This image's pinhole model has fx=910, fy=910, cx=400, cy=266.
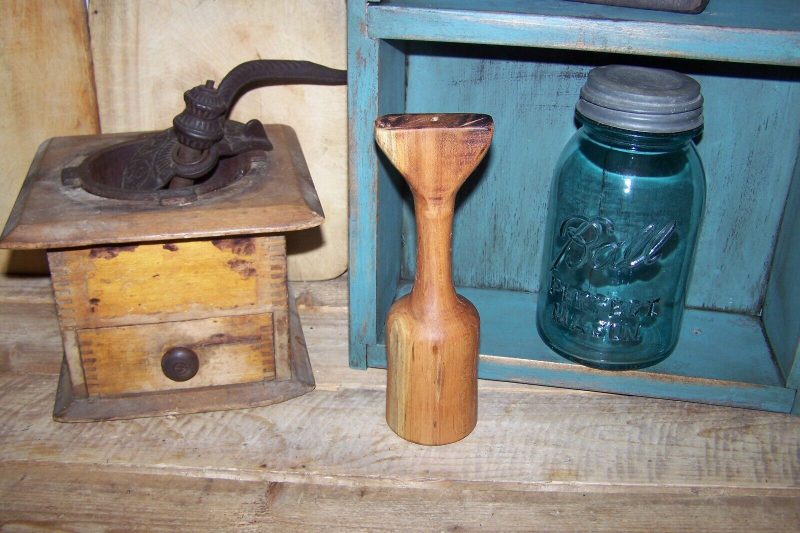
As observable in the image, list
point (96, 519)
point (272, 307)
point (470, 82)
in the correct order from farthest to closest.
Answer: point (470, 82), point (272, 307), point (96, 519)

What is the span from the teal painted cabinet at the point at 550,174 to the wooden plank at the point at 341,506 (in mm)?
143

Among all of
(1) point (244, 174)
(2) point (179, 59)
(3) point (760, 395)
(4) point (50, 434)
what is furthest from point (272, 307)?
(3) point (760, 395)

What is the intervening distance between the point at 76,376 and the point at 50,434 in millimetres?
56

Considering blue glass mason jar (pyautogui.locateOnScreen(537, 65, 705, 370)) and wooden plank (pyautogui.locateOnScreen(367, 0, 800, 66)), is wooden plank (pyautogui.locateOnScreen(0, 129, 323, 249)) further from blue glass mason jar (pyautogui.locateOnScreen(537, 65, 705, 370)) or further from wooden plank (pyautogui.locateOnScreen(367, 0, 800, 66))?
blue glass mason jar (pyautogui.locateOnScreen(537, 65, 705, 370))

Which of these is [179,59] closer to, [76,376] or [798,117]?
[76,376]

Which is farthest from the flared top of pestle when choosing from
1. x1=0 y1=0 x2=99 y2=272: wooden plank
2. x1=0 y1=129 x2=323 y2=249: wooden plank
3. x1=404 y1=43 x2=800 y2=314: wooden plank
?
x1=0 y1=0 x2=99 y2=272: wooden plank

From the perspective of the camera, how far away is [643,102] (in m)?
0.77

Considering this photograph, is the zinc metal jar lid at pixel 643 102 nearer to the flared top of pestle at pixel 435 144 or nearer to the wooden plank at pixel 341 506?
the flared top of pestle at pixel 435 144

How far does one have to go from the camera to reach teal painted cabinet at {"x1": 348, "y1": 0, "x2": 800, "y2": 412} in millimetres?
746

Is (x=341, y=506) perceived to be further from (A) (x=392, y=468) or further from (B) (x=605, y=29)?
(B) (x=605, y=29)

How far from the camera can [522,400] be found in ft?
2.92

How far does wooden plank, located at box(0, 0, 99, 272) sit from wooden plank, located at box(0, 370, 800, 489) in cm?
29

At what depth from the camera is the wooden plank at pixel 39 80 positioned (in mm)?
973

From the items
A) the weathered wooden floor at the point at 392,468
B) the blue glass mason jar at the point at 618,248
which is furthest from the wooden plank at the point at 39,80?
the blue glass mason jar at the point at 618,248
